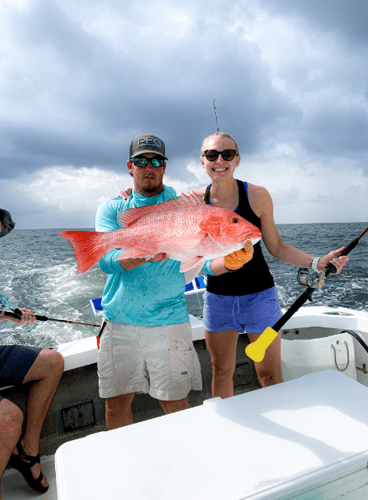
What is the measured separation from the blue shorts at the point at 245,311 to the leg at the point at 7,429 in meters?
1.36

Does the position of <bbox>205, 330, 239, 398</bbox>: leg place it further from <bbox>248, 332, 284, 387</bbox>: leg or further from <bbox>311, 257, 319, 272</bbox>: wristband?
<bbox>311, 257, 319, 272</bbox>: wristband

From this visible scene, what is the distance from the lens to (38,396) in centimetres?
233

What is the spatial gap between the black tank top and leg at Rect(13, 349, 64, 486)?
139 cm

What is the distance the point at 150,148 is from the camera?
207 cm

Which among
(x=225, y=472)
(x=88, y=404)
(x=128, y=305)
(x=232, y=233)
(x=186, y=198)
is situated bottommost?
(x=88, y=404)

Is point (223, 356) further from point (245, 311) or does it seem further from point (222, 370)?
point (245, 311)

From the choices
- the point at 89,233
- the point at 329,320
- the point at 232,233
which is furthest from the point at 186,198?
the point at 329,320

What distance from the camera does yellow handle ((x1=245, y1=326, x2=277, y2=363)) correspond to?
1553 millimetres

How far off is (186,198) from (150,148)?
497mm

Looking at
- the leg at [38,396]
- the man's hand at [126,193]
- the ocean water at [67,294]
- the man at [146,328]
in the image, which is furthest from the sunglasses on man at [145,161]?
the ocean water at [67,294]

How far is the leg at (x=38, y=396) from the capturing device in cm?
225

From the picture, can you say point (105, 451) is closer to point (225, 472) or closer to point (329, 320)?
point (225, 472)

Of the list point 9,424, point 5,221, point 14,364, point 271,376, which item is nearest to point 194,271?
point 271,376

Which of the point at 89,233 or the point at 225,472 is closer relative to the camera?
the point at 225,472
